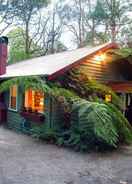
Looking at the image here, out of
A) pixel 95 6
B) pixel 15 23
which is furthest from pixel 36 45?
→ pixel 95 6

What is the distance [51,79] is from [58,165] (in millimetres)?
3947

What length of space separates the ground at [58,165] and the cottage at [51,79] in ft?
5.55

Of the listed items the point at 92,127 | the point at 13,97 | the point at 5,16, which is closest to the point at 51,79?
the point at 92,127

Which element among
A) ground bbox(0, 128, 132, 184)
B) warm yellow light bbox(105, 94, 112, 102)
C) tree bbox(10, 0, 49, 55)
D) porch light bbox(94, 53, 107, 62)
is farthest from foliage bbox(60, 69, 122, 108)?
tree bbox(10, 0, 49, 55)

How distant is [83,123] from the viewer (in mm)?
8492

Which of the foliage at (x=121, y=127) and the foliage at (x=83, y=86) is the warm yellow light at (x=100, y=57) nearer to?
the foliage at (x=83, y=86)

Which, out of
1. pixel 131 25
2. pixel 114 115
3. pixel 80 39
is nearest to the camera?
pixel 114 115

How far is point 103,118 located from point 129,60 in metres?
5.36

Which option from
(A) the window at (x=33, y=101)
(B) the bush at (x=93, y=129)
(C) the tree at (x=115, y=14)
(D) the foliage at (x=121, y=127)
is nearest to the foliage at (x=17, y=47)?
(C) the tree at (x=115, y=14)

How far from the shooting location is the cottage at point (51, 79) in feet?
33.1

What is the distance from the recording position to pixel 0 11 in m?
24.9

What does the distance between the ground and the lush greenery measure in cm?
45

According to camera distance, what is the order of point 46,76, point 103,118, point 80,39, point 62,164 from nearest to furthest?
point 62,164, point 103,118, point 46,76, point 80,39

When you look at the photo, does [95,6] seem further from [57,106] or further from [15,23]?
[57,106]
